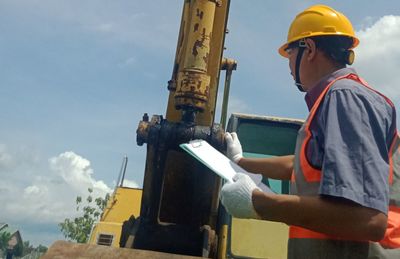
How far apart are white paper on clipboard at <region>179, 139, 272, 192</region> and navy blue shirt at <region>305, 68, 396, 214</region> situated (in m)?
0.40

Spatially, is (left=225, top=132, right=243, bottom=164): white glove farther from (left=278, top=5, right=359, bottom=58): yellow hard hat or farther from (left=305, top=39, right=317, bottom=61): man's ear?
(left=305, top=39, right=317, bottom=61): man's ear

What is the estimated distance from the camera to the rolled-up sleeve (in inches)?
61.1

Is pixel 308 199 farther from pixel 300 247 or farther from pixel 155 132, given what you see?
pixel 155 132

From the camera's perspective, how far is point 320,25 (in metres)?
2.37

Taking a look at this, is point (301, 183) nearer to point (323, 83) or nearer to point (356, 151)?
point (356, 151)

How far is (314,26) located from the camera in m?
2.38

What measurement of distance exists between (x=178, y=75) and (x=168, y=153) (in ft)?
2.35

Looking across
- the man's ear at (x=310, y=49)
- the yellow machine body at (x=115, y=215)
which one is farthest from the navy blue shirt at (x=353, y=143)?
the yellow machine body at (x=115, y=215)

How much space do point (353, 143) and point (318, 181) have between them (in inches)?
7.8

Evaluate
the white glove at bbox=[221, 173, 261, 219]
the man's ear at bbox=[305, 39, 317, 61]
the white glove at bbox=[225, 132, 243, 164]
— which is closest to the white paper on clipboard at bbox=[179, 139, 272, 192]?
the white glove at bbox=[221, 173, 261, 219]

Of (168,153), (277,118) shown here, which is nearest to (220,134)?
(168,153)

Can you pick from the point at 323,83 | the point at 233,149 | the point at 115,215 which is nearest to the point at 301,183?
the point at 323,83

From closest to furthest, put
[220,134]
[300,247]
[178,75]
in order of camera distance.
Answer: [300,247] → [220,134] → [178,75]

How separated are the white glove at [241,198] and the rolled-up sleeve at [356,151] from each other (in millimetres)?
321
